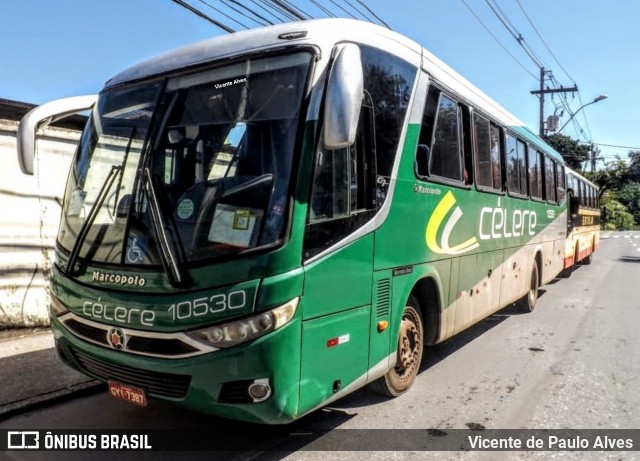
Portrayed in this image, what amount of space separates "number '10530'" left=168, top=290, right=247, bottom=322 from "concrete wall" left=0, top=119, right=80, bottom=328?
4695 mm

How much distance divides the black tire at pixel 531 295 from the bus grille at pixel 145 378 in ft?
23.5

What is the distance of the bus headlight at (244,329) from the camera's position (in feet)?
9.69

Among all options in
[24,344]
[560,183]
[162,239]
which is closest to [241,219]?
[162,239]

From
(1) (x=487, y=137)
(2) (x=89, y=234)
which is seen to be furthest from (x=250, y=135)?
(1) (x=487, y=137)

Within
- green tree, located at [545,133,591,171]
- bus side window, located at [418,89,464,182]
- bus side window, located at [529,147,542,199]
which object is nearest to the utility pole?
green tree, located at [545,133,591,171]

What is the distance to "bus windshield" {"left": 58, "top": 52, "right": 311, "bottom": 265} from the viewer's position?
312 centimetres

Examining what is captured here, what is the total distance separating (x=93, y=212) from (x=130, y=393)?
1.28m

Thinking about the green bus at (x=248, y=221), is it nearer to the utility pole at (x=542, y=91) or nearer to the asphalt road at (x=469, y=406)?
the asphalt road at (x=469, y=406)

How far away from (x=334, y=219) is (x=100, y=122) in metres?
2.08

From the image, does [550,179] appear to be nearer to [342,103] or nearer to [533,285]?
[533,285]

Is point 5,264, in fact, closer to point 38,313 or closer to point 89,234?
point 38,313

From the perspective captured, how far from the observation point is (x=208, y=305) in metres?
3.00

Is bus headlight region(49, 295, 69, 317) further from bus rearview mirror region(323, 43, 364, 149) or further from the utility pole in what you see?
the utility pole

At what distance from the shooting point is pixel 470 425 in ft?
13.6
